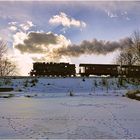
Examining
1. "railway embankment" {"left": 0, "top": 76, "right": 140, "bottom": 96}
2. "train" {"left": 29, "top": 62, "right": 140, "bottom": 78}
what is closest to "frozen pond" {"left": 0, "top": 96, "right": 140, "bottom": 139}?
"railway embankment" {"left": 0, "top": 76, "right": 140, "bottom": 96}

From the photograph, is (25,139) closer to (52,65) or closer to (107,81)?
(107,81)

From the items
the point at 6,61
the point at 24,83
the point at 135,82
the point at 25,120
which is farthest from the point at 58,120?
the point at 6,61

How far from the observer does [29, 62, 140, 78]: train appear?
155 ft

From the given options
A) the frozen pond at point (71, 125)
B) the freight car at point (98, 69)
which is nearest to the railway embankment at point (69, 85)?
the freight car at point (98, 69)

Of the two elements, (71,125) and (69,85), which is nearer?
(71,125)

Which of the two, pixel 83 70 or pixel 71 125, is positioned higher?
pixel 83 70

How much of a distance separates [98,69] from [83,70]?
2.18m

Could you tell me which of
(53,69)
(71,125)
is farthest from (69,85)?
(71,125)

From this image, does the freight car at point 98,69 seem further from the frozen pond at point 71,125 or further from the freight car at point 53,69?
the frozen pond at point 71,125

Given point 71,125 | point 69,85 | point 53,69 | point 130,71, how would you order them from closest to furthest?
point 71,125, point 69,85, point 53,69, point 130,71

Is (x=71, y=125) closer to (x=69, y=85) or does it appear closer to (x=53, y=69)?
(x=69, y=85)

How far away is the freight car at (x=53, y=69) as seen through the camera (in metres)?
47.3

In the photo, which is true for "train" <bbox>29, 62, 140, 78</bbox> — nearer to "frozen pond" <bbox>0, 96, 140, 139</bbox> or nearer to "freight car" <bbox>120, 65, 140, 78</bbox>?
"freight car" <bbox>120, 65, 140, 78</bbox>

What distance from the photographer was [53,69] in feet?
156
